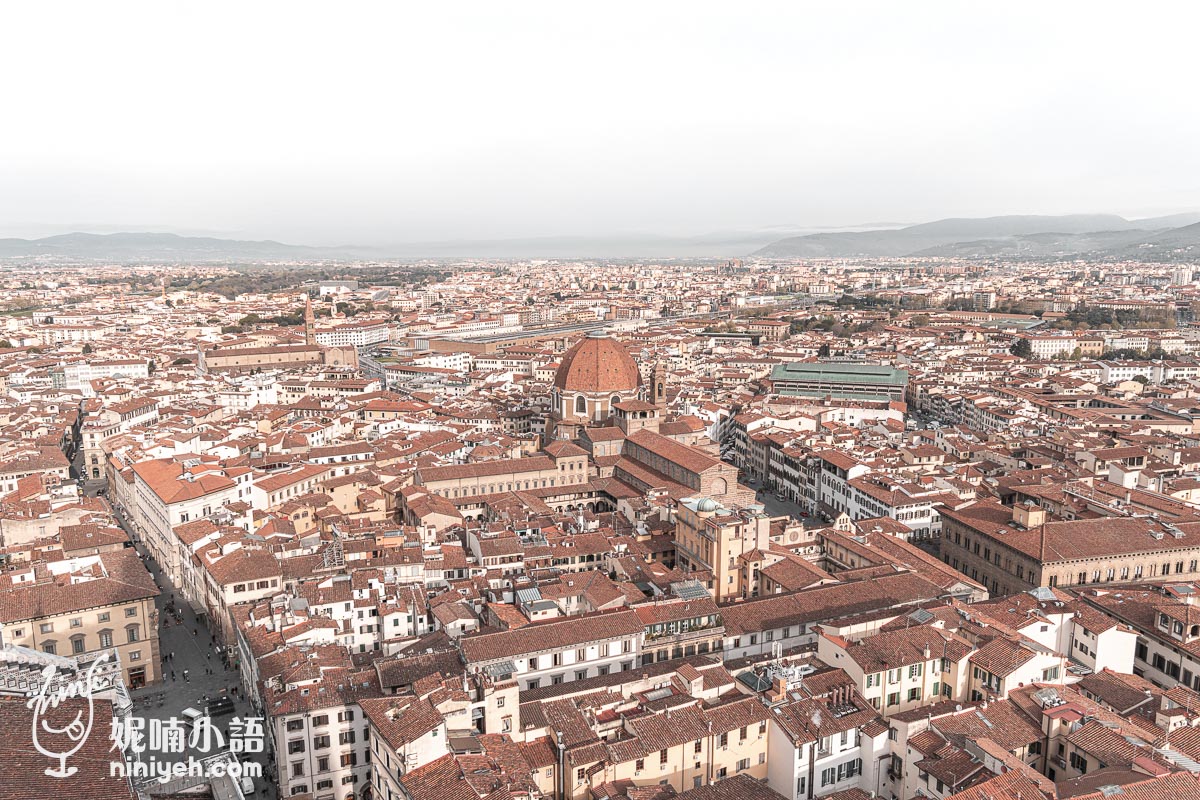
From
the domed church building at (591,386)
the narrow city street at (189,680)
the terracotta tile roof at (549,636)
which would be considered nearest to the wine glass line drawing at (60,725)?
the narrow city street at (189,680)

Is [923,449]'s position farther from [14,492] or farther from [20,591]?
[14,492]

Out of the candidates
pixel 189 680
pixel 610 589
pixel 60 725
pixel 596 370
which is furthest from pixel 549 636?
pixel 596 370

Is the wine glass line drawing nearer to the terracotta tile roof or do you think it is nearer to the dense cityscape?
the dense cityscape

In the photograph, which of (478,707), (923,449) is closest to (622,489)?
(923,449)

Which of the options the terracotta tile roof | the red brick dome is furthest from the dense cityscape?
the red brick dome

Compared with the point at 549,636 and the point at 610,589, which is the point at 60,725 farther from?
the point at 610,589

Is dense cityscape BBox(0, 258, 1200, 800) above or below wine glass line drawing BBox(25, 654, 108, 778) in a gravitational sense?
below

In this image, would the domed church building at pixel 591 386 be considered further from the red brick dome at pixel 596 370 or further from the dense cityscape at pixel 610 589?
the dense cityscape at pixel 610 589
